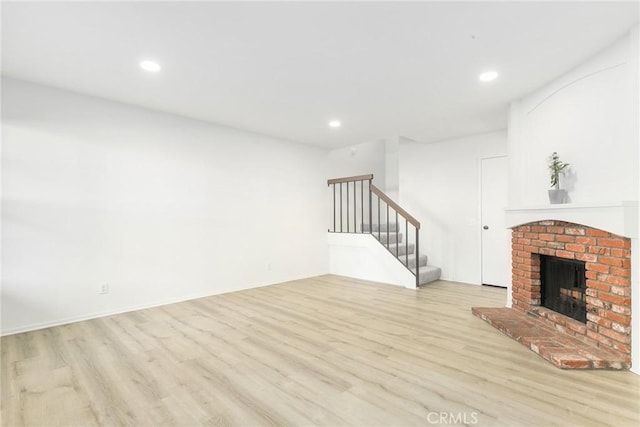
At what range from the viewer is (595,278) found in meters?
2.48

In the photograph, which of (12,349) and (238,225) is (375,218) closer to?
(238,225)

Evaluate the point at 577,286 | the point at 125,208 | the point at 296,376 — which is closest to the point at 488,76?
the point at 577,286

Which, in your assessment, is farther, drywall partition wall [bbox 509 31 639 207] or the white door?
the white door

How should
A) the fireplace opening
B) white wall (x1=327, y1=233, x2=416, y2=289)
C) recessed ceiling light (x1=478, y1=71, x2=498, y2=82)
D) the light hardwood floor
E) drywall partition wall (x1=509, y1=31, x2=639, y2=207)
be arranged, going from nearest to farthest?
1. the light hardwood floor
2. drywall partition wall (x1=509, y1=31, x2=639, y2=207)
3. the fireplace opening
4. recessed ceiling light (x1=478, y1=71, x2=498, y2=82)
5. white wall (x1=327, y1=233, x2=416, y2=289)

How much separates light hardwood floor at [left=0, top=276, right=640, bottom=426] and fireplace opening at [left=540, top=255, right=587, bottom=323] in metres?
0.67

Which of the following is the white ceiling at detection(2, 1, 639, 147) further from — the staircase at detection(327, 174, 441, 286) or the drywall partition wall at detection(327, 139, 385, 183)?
the drywall partition wall at detection(327, 139, 385, 183)

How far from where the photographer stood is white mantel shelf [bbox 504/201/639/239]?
85.1 inches

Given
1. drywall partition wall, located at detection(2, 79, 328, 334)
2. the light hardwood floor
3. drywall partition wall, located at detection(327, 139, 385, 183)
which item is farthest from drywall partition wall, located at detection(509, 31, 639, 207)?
drywall partition wall, located at detection(2, 79, 328, 334)

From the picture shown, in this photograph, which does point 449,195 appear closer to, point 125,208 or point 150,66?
point 150,66

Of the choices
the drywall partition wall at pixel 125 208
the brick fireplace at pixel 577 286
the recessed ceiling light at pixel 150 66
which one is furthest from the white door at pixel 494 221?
the recessed ceiling light at pixel 150 66

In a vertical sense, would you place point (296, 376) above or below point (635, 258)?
below

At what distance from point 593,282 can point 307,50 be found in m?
2.97

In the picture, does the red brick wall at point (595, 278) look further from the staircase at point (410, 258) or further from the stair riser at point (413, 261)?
the stair riser at point (413, 261)

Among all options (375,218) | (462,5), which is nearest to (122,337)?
(462,5)
